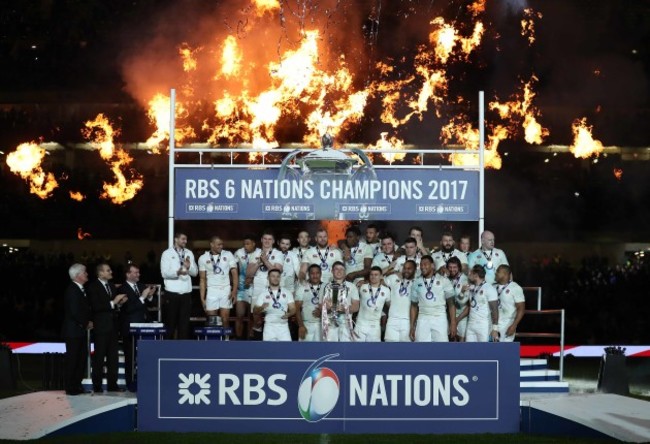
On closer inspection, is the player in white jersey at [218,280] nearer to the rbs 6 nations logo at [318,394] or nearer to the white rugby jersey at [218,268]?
the white rugby jersey at [218,268]

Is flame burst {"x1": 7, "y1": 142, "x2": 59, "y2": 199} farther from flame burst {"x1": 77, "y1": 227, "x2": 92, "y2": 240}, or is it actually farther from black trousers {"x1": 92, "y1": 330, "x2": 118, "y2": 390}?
black trousers {"x1": 92, "y1": 330, "x2": 118, "y2": 390}

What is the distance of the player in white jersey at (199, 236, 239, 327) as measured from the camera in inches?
680

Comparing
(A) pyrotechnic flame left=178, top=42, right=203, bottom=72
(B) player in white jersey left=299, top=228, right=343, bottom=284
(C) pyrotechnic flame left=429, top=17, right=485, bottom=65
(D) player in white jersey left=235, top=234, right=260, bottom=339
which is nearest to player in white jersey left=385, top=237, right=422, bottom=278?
(B) player in white jersey left=299, top=228, right=343, bottom=284

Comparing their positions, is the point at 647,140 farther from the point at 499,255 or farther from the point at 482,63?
the point at 499,255

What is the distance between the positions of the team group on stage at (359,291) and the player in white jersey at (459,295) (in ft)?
0.05

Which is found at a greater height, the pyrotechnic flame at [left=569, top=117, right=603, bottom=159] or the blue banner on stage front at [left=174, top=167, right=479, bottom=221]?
the pyrotechnic flame at [left=569, top=117, right=603, bottom=159]

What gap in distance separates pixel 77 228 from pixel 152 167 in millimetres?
2775

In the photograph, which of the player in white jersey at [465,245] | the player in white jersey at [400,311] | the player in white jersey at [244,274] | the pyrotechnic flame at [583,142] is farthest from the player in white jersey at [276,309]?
the pyrotechnic flame at [583,142]

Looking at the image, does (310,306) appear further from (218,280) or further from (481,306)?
(481,306)

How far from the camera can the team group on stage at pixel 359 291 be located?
627 inches

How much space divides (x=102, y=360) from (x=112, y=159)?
721 inches

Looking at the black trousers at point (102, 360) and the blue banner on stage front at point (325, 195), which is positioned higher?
the blue banner on stage front at point (325, 195)

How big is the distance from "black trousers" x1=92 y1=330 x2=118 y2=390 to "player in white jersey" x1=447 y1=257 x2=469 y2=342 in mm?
4860

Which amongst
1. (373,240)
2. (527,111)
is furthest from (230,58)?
(373,240)
